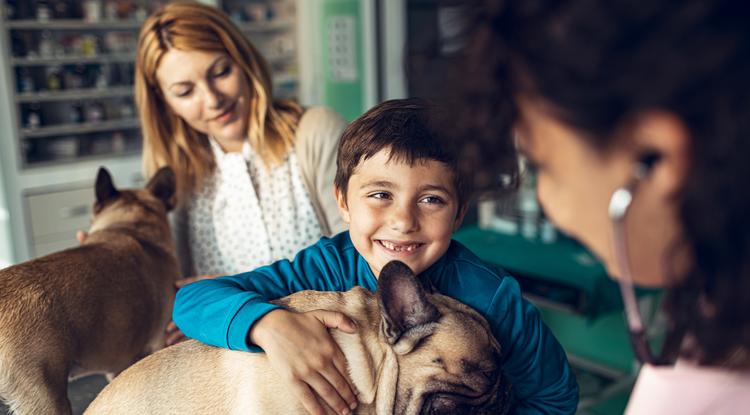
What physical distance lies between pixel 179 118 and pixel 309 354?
1.03m

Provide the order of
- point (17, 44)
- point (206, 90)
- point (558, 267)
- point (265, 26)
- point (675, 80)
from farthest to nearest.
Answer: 1. point (265, 26)
2. point (17, 44)
3. point (558, 267)
4. point (206, 90)
5. point (675, 80)

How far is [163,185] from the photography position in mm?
1533

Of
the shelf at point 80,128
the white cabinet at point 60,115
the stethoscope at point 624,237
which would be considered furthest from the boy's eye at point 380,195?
the shelf at point 80,128

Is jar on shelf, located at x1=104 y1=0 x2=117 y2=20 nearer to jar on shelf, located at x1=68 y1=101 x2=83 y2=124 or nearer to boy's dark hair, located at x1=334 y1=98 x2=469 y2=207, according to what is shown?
jar on shelf, located at x1=68 y1=101 x2=83 y2=124

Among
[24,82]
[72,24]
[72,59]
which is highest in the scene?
[72,24]

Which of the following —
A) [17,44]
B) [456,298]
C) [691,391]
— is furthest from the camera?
[17,44]

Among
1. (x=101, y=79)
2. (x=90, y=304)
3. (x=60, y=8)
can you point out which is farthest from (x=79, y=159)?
(x=90, y=304)

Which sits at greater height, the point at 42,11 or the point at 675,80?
the point at 42,11

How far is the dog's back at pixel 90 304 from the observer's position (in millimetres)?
933

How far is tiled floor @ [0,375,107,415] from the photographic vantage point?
100 cm

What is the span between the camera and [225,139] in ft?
5.27

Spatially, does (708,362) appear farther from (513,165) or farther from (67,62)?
(67,62)

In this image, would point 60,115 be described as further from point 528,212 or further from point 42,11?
point 528,212

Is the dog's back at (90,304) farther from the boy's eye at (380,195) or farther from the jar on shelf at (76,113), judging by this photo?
the jar on shelf at (76,113)
